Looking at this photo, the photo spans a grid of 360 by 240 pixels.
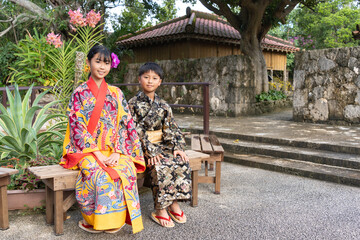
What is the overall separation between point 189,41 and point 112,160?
999 cm

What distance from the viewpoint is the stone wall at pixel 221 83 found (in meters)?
8.43

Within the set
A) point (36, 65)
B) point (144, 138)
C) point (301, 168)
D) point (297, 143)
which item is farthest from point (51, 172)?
point (36, 65)

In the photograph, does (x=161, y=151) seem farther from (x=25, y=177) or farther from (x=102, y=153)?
(x=25, y=177)

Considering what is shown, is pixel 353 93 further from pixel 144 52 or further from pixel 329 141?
pixel 144 52

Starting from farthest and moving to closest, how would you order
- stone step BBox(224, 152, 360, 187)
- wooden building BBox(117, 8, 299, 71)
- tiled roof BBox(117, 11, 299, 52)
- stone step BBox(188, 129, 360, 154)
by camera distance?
wooden building BBox(117, 8, 299, 71), tiled roof BBox(117, 11, 299, 52), stone step BBox(188, 129, 360, 154), stone step BBox(224, 152, 360, 187)

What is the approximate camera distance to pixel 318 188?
3.70m

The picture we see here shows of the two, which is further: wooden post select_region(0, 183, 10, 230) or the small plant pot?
the small plant pot

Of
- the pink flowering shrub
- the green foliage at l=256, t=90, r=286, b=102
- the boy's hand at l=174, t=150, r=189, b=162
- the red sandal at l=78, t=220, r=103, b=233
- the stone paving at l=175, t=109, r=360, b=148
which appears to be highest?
the pink flowering shrub

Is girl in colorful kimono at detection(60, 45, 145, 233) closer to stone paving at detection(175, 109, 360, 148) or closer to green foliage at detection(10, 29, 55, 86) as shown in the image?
stone paving at detection(175, 109, 360, 148)

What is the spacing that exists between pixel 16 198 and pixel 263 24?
8.47 m

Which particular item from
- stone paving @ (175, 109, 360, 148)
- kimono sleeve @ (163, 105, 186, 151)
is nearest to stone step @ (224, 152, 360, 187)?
stone paving @ (175, 109, 360, 148)

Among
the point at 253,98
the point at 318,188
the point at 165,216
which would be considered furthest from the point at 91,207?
the point at 253,98

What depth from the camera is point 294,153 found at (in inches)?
186

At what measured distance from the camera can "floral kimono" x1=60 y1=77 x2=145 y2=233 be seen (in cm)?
236
